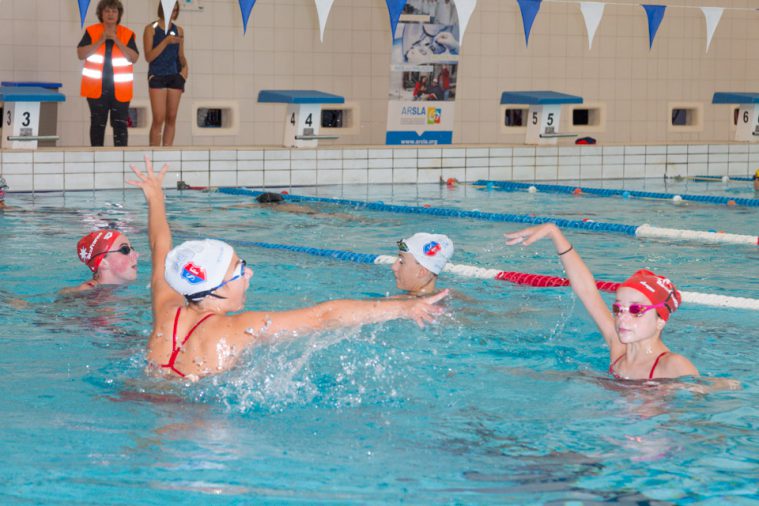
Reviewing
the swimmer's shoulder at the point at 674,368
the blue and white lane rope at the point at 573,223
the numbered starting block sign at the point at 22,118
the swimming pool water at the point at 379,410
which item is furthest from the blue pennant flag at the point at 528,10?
the swimmer's shoulder at the point at 674,368

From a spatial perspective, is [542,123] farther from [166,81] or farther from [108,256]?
[108,256]

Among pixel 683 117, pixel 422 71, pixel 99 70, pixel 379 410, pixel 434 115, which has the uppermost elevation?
pixel 422 71

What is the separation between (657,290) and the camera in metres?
3.96

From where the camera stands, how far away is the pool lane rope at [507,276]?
6027 millimetres

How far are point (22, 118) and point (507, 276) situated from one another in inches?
261

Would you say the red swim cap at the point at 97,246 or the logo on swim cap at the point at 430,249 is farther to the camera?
the red swim cap at the point at 97,246

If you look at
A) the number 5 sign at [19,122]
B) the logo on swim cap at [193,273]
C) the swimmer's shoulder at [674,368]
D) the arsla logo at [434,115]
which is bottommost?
the swimmer's shoulder at [674,368]

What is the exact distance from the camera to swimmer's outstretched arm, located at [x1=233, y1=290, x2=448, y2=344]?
137 inches

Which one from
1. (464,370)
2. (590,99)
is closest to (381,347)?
(464,370)

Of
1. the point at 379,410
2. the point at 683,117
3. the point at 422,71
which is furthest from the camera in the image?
the point at 683,117

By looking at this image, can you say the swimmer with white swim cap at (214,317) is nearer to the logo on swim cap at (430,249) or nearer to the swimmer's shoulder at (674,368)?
the swimmer's shoulder at (674,368)

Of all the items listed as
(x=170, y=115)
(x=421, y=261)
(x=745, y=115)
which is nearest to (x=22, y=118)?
(x=170, y=115)

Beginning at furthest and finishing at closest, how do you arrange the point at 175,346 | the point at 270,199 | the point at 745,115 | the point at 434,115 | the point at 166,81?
the point at 745,115 < the point at 434,115 < the point at 166,81 < the point at 270,199 < the point at 175,346

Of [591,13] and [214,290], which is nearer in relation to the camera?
[214,290]
